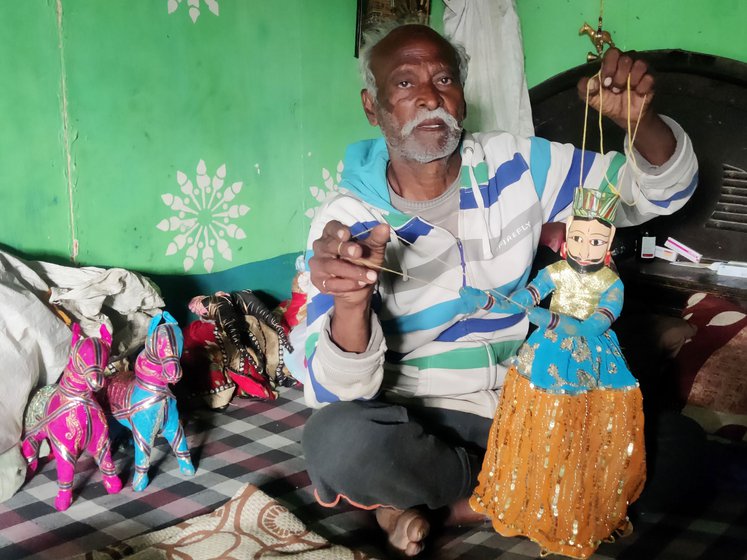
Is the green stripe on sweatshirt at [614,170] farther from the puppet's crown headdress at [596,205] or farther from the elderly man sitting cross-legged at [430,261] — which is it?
the puppet's crown headdress at [596,205]

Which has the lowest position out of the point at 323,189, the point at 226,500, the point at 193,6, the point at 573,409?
the point at 226,500

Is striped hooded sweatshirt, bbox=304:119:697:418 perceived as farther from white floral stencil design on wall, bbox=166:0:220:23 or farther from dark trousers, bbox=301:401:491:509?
white floral stencil design on wall, bbox=166:0:220:23

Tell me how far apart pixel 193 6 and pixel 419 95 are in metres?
1.21

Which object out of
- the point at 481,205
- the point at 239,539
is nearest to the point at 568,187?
the point at 481,205

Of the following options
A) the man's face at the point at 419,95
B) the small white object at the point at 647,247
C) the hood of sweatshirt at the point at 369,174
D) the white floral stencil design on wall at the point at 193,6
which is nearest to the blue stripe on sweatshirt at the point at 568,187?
the man's face at the point at 419,95

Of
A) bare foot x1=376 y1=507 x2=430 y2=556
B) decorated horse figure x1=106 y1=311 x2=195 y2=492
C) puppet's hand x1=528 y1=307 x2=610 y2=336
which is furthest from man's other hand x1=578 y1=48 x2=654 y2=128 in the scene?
decorated horse figure x1=106 y1=311 x2=195 y2=492

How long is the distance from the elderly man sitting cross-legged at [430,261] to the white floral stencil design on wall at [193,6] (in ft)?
2.94

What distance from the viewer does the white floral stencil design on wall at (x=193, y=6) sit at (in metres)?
2.24

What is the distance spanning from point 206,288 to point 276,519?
1.30 meters

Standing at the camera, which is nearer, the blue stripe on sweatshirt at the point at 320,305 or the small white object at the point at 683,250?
the blue stripe on sweatshirt at the point at 320,305

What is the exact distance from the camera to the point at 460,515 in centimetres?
149

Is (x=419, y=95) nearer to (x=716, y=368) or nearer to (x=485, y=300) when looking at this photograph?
(x=485, y=300)

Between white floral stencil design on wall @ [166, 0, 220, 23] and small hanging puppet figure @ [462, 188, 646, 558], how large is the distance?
5.63ft

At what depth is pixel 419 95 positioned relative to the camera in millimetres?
1555
